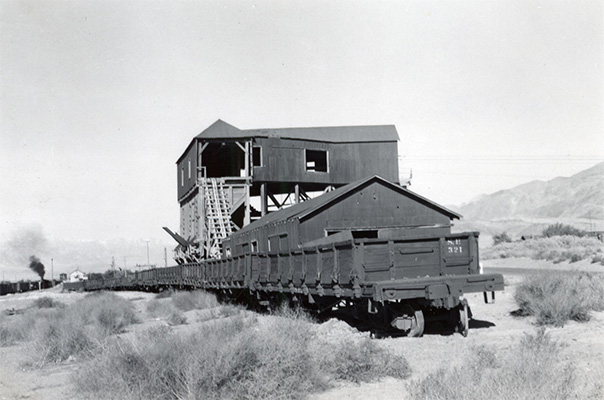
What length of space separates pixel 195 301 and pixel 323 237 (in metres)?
5.87

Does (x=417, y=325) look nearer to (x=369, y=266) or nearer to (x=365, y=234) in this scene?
(x=369, y=266)

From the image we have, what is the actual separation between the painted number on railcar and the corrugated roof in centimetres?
2259

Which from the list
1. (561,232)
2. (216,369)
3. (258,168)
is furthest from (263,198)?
(561,232)

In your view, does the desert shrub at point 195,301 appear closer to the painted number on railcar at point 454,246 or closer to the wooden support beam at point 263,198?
the wooden support beam at point 263,198

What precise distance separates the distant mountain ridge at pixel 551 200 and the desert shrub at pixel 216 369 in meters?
111

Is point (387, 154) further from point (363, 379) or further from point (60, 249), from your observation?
point (60, 249)

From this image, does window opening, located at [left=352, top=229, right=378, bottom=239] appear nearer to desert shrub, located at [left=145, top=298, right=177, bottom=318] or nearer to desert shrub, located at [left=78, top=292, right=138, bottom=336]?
desert shrub, located at [left=145, top=298, right=177, bottom=318]

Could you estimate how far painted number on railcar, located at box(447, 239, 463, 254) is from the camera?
11.3m

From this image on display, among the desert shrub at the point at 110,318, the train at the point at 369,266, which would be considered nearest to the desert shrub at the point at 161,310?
the desert shrub at the point at 110,318

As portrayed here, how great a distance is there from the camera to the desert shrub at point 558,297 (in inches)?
477

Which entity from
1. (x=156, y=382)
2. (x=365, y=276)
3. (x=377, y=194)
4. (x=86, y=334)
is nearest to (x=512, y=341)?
(x=365, y=276)

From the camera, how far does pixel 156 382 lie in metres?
6.55

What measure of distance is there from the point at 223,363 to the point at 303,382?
3.38ft

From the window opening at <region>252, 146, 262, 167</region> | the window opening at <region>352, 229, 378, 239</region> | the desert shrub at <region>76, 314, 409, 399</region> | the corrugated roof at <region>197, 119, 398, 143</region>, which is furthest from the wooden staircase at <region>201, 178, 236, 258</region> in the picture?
the desert shrub at <region>76, 314, 409, 399</region>
